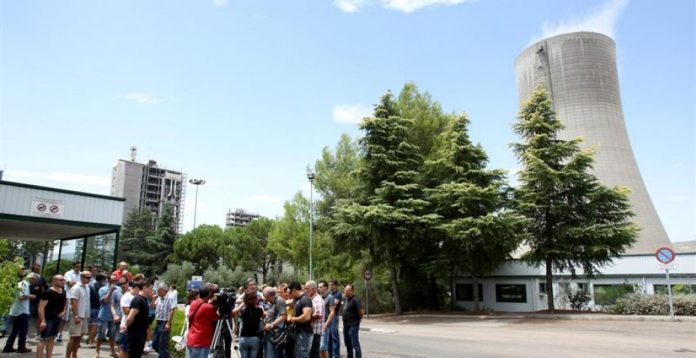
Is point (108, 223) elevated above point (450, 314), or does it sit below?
above

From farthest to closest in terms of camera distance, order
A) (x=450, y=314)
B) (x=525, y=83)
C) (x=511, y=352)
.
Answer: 1. (x=525, y=83)
2. (x=450, y=314)
3. (x=511, y=352)

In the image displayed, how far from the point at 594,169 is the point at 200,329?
3486 centimetres

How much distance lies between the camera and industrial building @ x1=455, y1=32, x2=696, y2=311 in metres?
24.3

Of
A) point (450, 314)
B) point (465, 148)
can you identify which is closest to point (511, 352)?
point (450, 314)

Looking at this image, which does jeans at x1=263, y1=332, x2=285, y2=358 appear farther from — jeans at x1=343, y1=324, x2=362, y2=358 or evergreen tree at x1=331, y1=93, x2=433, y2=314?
evergreen tree at x1=331, y1=93, x2=433, y2=314

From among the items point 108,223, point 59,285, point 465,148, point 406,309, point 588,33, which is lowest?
point 406,309

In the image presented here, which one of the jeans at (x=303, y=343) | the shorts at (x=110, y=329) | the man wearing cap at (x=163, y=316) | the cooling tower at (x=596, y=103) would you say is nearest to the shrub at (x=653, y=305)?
the cooling tower at (x=596, y=103)

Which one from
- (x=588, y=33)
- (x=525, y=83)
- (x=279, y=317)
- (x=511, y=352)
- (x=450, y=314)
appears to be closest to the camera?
(x=279, y=317)

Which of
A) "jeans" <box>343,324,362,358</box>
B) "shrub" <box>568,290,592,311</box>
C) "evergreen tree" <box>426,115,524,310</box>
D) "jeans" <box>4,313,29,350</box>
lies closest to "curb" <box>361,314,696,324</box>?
"evergreen tree" <box>426,115,524,310</box>

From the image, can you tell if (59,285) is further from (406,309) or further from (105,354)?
(406,309)

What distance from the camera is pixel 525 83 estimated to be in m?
41.2

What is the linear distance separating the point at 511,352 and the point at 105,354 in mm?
9188

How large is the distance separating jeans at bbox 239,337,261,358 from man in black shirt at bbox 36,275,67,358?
359cm

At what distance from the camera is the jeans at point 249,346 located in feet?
22.2
